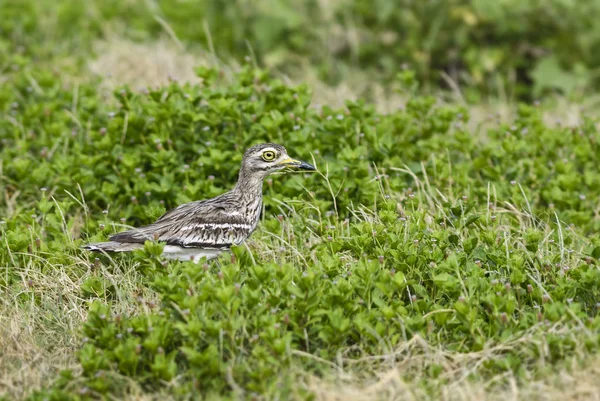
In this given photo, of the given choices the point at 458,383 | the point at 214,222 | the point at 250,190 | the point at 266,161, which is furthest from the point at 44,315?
the point at 458,383

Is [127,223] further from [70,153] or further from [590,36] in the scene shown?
[590,36]

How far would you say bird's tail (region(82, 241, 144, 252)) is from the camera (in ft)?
18.4

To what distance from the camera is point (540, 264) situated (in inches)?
215

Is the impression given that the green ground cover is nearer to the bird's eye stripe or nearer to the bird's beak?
the bird's beak

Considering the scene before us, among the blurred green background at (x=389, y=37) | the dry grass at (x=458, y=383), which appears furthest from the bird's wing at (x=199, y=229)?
the blurred green background at (x=389, y=37)

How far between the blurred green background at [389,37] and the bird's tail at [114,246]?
398 cm

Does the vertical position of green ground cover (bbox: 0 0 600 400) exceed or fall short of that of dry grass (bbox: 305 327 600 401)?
it exceeds it

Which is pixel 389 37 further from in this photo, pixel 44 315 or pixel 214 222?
pixel 44 315

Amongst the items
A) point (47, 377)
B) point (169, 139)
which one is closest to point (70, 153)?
point (169, 139)

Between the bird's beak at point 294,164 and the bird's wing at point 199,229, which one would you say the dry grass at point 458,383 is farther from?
the bird's beak at point 294,164

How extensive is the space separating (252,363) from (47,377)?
43.1 inches

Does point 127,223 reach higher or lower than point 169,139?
lower

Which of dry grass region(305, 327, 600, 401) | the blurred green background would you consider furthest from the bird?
the blurred green background

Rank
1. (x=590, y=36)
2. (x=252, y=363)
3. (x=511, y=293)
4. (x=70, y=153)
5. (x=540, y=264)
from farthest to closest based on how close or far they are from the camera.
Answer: (x=590, y=36)
(x=70, y=153)
(x=540, y=264)
(x=511, y=293)
(x=252, y=363)
